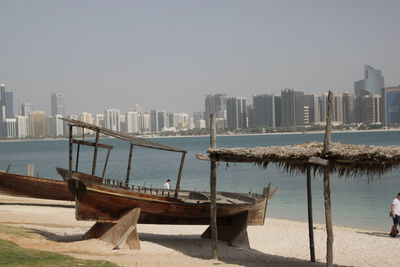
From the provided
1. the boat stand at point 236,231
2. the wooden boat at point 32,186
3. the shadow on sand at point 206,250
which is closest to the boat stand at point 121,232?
the shadow on sand at point 206,250

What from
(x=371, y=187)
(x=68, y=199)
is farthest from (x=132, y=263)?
(x=371, y=187)

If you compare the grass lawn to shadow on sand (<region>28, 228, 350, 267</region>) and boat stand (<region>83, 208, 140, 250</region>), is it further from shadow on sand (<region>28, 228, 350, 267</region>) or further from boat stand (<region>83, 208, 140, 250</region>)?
shadow on sand (<region>28, 228, 350, 267</region>)

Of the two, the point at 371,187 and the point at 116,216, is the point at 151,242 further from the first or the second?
the point at 371,187

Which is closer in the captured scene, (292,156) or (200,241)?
(292,156)

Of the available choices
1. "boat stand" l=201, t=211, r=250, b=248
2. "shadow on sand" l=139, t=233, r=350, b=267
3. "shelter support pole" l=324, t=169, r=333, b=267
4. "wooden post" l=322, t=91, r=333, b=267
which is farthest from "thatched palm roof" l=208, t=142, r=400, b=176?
"boat stand" l=201, t=211, r=250, b=248

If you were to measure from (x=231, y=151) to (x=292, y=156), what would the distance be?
1.61m

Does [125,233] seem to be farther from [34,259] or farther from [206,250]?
[34,259]

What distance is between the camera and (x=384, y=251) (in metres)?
14.7

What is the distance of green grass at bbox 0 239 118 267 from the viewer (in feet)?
35.1

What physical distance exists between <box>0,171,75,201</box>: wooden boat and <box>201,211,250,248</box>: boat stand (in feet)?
31.6

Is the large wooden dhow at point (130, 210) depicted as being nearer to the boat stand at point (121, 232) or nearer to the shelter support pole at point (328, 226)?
the boat stand at point (121, 232)

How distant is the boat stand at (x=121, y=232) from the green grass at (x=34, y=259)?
2.10 meters

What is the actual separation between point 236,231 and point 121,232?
9.52 feet

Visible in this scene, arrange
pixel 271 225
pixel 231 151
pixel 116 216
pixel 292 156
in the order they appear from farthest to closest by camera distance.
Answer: pixel 271 225
pixel 116 216
pixel 231 151
pixel 292 156
